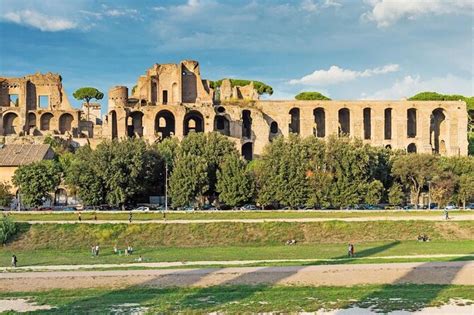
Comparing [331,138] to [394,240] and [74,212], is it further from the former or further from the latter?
[74,212]

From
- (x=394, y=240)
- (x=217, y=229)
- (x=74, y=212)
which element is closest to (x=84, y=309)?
(x=217, y=229)

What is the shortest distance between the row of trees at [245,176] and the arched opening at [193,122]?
19.3 metres

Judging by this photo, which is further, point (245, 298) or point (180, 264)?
point (180, 264)

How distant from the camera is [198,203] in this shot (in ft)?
141

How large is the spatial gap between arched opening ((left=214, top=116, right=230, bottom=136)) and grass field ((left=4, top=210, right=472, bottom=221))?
82.0 ft

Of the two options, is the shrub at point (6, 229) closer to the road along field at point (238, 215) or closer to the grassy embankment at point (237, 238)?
the grassy embankment at point (237, 238)

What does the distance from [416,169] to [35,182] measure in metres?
28.9

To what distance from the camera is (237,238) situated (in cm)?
3173

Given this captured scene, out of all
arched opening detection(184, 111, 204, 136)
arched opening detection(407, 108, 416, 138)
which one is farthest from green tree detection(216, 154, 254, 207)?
arched opening detection(407, 108, 416, 138)

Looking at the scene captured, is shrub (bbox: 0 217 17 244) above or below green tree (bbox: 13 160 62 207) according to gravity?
below

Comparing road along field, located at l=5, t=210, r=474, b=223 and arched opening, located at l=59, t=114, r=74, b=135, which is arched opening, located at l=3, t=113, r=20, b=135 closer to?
arched opening, located at l=59, t=114, r=74, b=135

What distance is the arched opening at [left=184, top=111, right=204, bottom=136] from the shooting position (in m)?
64.3

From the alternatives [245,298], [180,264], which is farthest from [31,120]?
[245,298]

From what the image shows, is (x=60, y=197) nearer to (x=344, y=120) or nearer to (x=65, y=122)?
(x=65, y=122)
